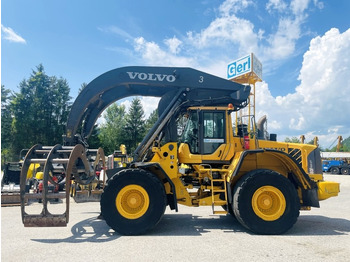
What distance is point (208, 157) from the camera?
21.3 feet

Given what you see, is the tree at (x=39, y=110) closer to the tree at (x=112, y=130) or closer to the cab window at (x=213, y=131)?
the tree at (x=112, y=130)

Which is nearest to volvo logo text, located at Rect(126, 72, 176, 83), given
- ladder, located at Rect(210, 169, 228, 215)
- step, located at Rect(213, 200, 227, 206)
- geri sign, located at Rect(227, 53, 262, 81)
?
ladder, located at Rect(210, 169, 228, 215)

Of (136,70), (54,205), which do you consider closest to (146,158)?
(136,70)

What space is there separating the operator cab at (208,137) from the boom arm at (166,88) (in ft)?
1.06

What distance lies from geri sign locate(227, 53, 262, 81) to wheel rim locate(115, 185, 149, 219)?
19217 millimetres

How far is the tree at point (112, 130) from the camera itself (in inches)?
1581

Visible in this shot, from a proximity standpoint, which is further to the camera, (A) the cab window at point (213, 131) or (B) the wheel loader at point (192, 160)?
(A) the cab window at point (213, 131)

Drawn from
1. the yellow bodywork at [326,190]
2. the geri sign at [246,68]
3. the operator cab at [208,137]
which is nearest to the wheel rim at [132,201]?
the operator cab at [208,137]

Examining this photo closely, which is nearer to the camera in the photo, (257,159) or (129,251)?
(129,251)

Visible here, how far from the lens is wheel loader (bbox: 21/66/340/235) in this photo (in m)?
5.74

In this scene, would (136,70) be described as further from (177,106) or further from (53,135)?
(53,135)

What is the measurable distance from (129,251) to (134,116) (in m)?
35.3

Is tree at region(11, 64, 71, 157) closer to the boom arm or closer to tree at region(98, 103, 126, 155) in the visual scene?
tree at region(98, 103, 126, 155)

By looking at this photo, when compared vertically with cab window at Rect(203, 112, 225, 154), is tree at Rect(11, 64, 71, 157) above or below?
above
